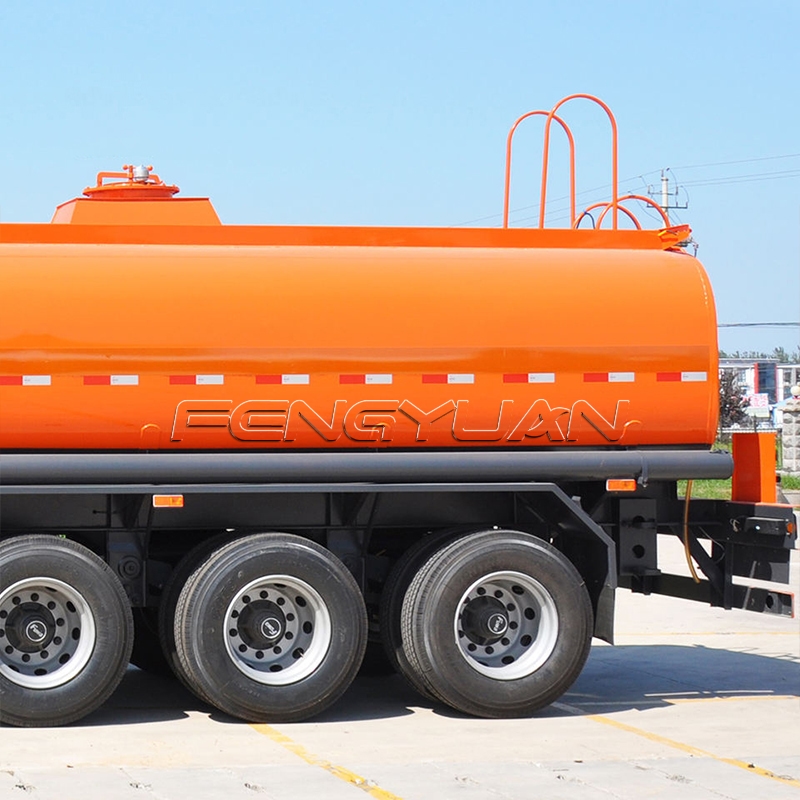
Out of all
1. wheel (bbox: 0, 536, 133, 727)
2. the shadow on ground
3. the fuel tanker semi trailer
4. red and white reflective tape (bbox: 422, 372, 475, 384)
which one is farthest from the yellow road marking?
wheel (bbox: 0, 536, 133, 727)

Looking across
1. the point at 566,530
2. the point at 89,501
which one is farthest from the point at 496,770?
the point at 89,501

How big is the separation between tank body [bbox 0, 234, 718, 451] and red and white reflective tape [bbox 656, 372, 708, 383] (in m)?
0.01

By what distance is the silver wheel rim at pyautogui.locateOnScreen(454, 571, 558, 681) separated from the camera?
9.84 m

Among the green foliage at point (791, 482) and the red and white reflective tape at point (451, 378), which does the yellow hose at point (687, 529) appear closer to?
the red and white reflective tape at point (451, 378)

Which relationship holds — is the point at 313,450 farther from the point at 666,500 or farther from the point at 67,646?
the point at 666,500

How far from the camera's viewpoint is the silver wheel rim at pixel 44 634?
9.20 metres

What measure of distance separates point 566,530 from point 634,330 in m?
1.49

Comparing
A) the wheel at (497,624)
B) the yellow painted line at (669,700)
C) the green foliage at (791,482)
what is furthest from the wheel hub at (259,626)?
the green foliage at (791,482)

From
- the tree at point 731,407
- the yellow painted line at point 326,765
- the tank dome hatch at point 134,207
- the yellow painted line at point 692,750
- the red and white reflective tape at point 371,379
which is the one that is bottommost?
the yellow painted line at point 326,765

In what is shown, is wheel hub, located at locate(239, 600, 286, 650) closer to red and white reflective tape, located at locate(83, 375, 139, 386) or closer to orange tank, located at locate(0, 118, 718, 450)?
orange tank, located at locate(0, 118, 718, 450)

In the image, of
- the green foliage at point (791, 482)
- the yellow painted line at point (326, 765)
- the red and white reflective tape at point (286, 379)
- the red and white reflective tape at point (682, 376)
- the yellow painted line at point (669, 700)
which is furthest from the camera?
the green foliage at point (791, 482)

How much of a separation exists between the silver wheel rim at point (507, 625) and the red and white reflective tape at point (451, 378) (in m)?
1.31

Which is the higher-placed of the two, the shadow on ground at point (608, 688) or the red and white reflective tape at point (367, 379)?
the red and white reflective tape at point (367, 379)

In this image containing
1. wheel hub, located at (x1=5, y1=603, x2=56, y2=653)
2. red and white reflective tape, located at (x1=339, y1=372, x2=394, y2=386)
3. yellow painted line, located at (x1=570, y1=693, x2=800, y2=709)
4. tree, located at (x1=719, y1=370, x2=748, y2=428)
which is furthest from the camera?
tree, located at (x1=719, y1=370, x2=748, y2=428)
